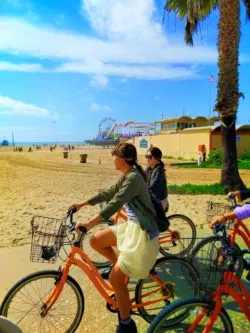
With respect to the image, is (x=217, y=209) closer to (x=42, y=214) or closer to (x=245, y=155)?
(x=42, y=214)

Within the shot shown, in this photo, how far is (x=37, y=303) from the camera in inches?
139

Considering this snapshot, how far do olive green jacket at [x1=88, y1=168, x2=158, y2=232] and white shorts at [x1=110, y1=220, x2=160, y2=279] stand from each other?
0.08 metres

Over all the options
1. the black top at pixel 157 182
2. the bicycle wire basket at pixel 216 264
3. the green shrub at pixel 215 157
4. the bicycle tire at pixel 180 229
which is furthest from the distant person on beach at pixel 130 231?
the green shrub at pixel 215 157

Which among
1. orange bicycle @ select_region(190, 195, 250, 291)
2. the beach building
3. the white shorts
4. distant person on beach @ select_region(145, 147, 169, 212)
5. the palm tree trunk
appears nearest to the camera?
orange bicycle @ select_region(190, 195, 250, 291)

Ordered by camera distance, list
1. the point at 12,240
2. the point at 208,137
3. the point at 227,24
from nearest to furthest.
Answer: the point at 12,240 < the point at 227,24 < the point at 208,137

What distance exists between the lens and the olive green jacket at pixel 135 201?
3.22 metres

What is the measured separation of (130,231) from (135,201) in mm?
265

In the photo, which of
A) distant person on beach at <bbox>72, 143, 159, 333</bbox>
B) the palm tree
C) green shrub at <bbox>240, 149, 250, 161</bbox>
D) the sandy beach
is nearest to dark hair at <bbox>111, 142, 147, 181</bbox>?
distant person on beach at <bbox>72, 143, 159, 333</bbox>

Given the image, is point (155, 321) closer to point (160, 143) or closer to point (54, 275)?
point (54, 275)

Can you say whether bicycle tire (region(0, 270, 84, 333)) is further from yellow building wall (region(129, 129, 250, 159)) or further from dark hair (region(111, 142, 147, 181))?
yellow building wall (region(129, 129, 250, 159))

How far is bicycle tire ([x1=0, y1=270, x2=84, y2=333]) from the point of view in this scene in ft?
10.6

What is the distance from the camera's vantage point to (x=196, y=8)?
41.8 feet

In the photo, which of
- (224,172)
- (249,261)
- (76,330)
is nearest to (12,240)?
(76,330)

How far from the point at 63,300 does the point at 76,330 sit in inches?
15.6
